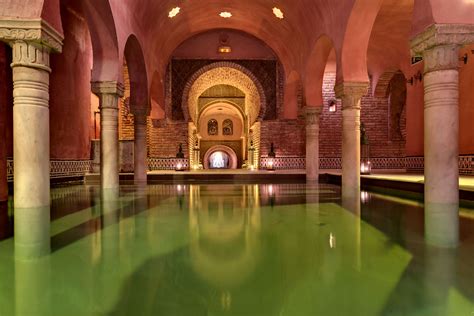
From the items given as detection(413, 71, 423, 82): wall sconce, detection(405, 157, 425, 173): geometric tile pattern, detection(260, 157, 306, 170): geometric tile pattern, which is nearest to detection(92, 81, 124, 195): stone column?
detection(260, 157, 306, 170): geometric tile pattern

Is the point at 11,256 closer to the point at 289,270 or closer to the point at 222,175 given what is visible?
the point at 289,270

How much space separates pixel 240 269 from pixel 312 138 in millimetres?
9613

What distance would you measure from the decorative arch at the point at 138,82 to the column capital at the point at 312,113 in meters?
5.04

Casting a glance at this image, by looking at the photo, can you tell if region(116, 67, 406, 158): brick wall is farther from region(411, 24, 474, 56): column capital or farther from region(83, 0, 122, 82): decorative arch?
region(411, 24, 474, 56): column capital

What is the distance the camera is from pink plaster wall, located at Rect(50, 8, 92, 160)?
10.5 meters

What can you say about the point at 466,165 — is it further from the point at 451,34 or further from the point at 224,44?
the point at 224,44

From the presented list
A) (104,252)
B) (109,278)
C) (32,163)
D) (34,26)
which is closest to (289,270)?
(109,278)

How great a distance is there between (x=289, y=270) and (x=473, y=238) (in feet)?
7.11

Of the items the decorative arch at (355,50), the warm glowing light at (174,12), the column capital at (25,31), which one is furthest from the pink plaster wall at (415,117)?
the column capital at (25,31)

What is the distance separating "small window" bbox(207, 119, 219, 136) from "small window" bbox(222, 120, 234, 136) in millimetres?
666

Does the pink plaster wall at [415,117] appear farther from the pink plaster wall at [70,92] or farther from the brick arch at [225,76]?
the pink plaster wall at [70,92]

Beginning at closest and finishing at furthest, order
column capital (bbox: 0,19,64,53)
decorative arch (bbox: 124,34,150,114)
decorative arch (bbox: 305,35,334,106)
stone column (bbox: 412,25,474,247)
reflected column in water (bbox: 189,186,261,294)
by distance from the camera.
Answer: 1. reflected column in water (bbox: 189,186,261,294)
2. column capital (bbox: 0,19,64,53)
3. stone column (bbox: 412,25,474,247)
4. decorative arch (bbox: 305,35,334,106)
5. decorative arch (bbox: 124,34,150,114)

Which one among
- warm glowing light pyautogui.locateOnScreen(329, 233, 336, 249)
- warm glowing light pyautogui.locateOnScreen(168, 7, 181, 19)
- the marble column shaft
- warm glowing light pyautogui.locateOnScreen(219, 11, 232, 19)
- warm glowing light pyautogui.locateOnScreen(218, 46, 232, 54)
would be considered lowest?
warm glowing light pyautogui.locateOnScreen(329, 233, 336, 249)

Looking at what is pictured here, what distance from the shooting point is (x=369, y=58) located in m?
15.9
